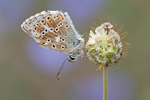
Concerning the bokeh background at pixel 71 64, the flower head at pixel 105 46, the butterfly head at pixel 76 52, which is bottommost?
the flower head at pixel 105 46

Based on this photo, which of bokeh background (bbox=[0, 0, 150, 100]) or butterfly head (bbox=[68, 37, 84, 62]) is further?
bokeh background (bbox=[0, 0, 150, 100])

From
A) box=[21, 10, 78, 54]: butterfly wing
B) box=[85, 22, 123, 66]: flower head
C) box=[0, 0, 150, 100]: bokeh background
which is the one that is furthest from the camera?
box=[0, 0, 150, 100]: bokeh background

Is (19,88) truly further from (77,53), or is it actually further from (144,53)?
(77,53)

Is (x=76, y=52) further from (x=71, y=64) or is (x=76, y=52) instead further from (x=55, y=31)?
(x=71, y=64)

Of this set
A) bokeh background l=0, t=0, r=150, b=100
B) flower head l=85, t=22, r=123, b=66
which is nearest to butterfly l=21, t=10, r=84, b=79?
flower head l=85, t=22, r=123, b=66

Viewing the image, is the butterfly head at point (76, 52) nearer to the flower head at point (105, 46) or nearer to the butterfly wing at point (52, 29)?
the butterfly wing at point (52, 29)

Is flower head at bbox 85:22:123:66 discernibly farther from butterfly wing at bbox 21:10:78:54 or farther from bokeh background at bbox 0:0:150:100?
bokeh background at bbox 0:0:150:100

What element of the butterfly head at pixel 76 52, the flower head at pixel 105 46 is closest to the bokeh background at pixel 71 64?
the butterfly head at pixel 76 52

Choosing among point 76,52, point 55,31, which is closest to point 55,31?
point 55,31
